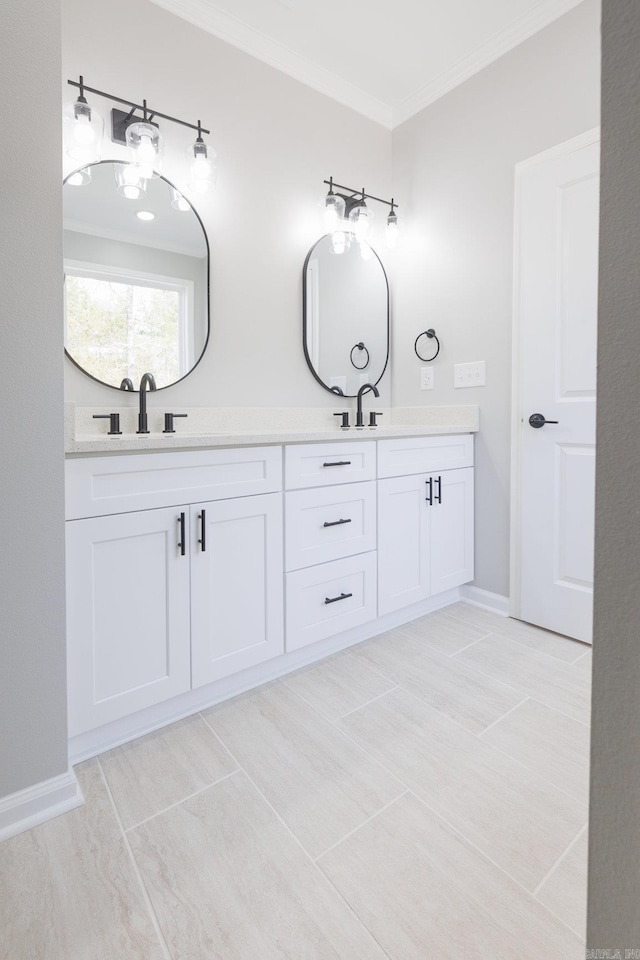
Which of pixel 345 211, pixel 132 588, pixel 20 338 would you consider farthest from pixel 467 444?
pixel 20 338

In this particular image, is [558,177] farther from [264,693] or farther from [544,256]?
[264,693]

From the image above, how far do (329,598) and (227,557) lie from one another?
1.64ft

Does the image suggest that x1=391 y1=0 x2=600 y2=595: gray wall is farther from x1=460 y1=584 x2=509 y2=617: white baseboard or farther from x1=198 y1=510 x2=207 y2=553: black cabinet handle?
x1=198 y1=510 x2=207 y2=553: black cabinet handle

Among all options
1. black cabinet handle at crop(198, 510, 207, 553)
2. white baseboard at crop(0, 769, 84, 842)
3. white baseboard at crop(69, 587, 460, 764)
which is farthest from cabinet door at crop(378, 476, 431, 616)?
white baseboard at crop(0, 769, 84, 842)

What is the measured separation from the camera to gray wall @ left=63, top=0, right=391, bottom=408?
1.95 metres

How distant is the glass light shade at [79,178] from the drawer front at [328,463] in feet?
4.17

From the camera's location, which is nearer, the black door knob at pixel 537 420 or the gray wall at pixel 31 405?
the gray wall at pixel 31 405

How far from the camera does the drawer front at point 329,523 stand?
71.8 inches

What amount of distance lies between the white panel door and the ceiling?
642 mm

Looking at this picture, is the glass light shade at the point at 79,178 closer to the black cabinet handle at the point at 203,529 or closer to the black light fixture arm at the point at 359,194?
the black light fixture arm at the point at 359,194

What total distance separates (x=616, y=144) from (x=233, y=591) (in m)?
1.48

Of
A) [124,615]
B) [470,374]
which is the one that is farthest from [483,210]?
[124,615]

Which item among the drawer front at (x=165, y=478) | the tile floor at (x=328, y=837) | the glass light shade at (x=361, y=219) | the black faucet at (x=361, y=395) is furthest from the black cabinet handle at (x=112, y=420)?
the glass light shade at (x=361, y=219)

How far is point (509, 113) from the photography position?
2.29 meters
